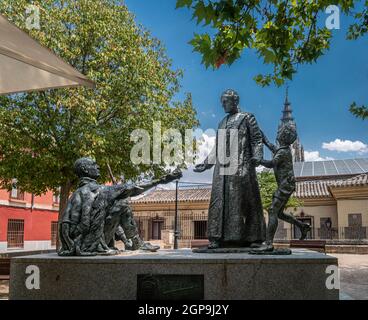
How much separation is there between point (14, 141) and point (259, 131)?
8.23 metres

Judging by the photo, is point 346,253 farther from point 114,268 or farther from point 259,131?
point 114,268

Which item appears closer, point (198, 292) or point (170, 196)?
point (198, 292)

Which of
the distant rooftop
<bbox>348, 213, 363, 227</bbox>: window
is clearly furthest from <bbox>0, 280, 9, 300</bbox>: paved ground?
the distant rooftop

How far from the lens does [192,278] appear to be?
4668 mm

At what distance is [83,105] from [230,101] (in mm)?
6537

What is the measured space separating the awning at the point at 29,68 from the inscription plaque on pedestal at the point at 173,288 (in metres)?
2.35

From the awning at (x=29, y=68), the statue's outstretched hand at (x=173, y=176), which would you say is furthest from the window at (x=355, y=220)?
the awning at (x=29, y=68)

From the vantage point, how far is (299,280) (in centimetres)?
461

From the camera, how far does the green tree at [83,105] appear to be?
39.2ft

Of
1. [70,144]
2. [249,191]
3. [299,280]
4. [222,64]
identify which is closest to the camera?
[299,280]

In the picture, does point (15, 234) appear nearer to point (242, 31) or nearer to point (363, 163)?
point (242, 31)

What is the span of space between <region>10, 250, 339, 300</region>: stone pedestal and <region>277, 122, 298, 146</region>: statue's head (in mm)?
1596

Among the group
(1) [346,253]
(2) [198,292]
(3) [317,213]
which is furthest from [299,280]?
(3) [317,213]

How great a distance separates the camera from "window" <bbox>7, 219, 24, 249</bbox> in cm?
2541
